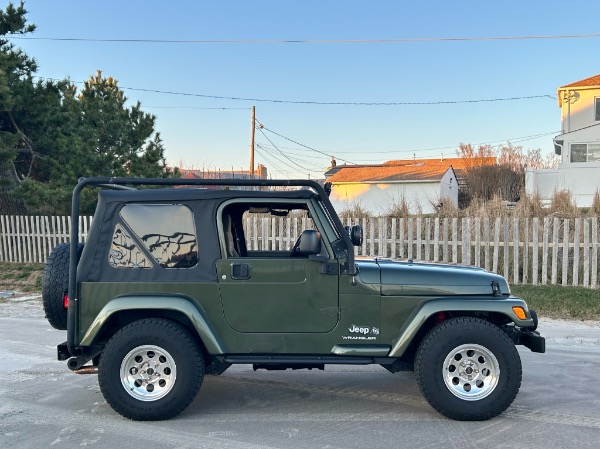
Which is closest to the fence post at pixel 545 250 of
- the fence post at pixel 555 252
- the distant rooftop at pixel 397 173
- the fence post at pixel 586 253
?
the fence post at pixel 555 252

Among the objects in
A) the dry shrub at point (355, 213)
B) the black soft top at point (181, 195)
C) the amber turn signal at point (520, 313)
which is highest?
the black soft top at point (181, 195)

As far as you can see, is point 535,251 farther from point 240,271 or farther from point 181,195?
point 181,195

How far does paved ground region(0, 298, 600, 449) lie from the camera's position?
427 cm

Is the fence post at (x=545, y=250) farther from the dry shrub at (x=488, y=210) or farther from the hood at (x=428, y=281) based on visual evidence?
the hood at (x=428, y=281)

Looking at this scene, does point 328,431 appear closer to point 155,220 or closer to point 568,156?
point 155,220

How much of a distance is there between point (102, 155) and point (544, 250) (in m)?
Answer: 13.0

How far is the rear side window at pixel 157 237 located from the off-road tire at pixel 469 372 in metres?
2.17

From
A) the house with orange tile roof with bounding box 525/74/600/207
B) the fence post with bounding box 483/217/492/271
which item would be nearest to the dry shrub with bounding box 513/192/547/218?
the fence post with bounding box 483/217/492/271

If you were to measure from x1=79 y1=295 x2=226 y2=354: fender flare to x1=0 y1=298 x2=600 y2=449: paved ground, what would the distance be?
68cm

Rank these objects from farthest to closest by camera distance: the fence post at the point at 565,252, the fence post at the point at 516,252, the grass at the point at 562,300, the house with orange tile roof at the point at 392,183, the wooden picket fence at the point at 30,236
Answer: the house with orange tile roof at the point at 392,183
the wooden picket fence at the point at 30,236
the fence post at the point at 516,252
the fence post at the point at 565,252
the grass at the point at 562,300

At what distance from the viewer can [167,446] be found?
419 cm

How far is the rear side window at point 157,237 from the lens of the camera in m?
4.84

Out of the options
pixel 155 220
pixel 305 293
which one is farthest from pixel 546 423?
pixel 155 220

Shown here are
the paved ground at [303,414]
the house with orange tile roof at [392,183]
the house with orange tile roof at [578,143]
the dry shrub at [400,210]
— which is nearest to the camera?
the paved ground at [303,414]
